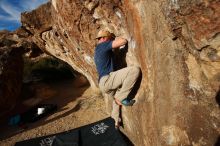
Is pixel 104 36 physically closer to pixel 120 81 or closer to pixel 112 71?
pixel 112 71

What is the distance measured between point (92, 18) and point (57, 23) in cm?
261

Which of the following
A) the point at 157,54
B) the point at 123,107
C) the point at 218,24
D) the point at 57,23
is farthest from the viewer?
the point at 57,23

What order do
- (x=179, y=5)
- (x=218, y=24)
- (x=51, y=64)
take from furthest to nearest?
(x=51, y=64) → (x=179, y=5) → (x=218, y=24)

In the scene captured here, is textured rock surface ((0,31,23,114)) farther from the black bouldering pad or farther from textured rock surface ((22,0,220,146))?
textured rock surface ((22,0,220,146))

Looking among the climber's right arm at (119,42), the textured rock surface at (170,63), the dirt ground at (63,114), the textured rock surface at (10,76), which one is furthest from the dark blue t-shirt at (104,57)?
the textured rock surface at (10,76)

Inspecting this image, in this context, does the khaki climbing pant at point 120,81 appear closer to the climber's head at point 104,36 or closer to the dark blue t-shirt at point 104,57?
the dark blue t-shirt at point 104,57

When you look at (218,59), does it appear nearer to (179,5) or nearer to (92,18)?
(179,5)

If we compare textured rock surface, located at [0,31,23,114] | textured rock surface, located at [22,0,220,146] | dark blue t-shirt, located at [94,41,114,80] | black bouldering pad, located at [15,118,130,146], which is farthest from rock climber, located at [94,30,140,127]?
textured rock surface, located at [0,31,23,114]

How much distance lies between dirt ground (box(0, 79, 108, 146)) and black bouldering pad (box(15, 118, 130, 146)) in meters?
1.41

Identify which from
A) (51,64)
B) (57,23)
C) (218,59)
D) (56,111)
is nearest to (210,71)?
(218,59)

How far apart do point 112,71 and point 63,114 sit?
512 cm

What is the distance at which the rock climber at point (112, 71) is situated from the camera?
5.57m

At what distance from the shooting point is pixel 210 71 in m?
3.75

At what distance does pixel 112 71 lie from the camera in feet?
19.9
